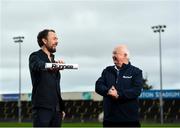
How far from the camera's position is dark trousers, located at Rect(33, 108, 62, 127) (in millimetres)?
7316

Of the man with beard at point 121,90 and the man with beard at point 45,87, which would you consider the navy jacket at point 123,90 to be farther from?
the man with beard at point 45,87

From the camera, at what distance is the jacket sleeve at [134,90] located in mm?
7875

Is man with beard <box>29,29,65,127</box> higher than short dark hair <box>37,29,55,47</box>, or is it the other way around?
short dark hair <box>37,29,55,47</box>

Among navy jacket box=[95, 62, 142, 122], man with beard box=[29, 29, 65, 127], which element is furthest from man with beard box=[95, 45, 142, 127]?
man with beard box=[29, 29, 65, 127]

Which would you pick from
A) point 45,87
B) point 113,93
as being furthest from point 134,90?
point 45,87

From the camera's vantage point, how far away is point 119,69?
812 centimetres

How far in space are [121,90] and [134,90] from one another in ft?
0.57

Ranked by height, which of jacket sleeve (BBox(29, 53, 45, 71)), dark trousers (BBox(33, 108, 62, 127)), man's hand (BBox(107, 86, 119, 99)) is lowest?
dark trousers (BBox(33, 108, 62, 127))

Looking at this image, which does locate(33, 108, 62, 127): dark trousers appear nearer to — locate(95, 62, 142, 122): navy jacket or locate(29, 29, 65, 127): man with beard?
locate(29, 29, 65, 127): man with beard

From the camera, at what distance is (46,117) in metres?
7.33

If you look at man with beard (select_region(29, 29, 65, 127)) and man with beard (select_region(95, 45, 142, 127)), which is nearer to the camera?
man with beard (select_region(29, 29, 65, 127))

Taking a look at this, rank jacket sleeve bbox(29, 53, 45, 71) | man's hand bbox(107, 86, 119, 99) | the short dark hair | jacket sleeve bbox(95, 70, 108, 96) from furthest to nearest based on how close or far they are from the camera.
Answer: jacket sleeve bbox(95, 70, 108, 96) → man's hand bbox(107, 86, 119, 99) → the short dark hair → jacket sleeve bbox(29, 53, 45, 71)

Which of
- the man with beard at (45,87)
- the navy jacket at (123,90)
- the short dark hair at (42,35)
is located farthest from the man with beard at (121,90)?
the short dark hair at (42,35)

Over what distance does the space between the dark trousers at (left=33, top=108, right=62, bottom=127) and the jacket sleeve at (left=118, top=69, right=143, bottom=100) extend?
95 centimetres
